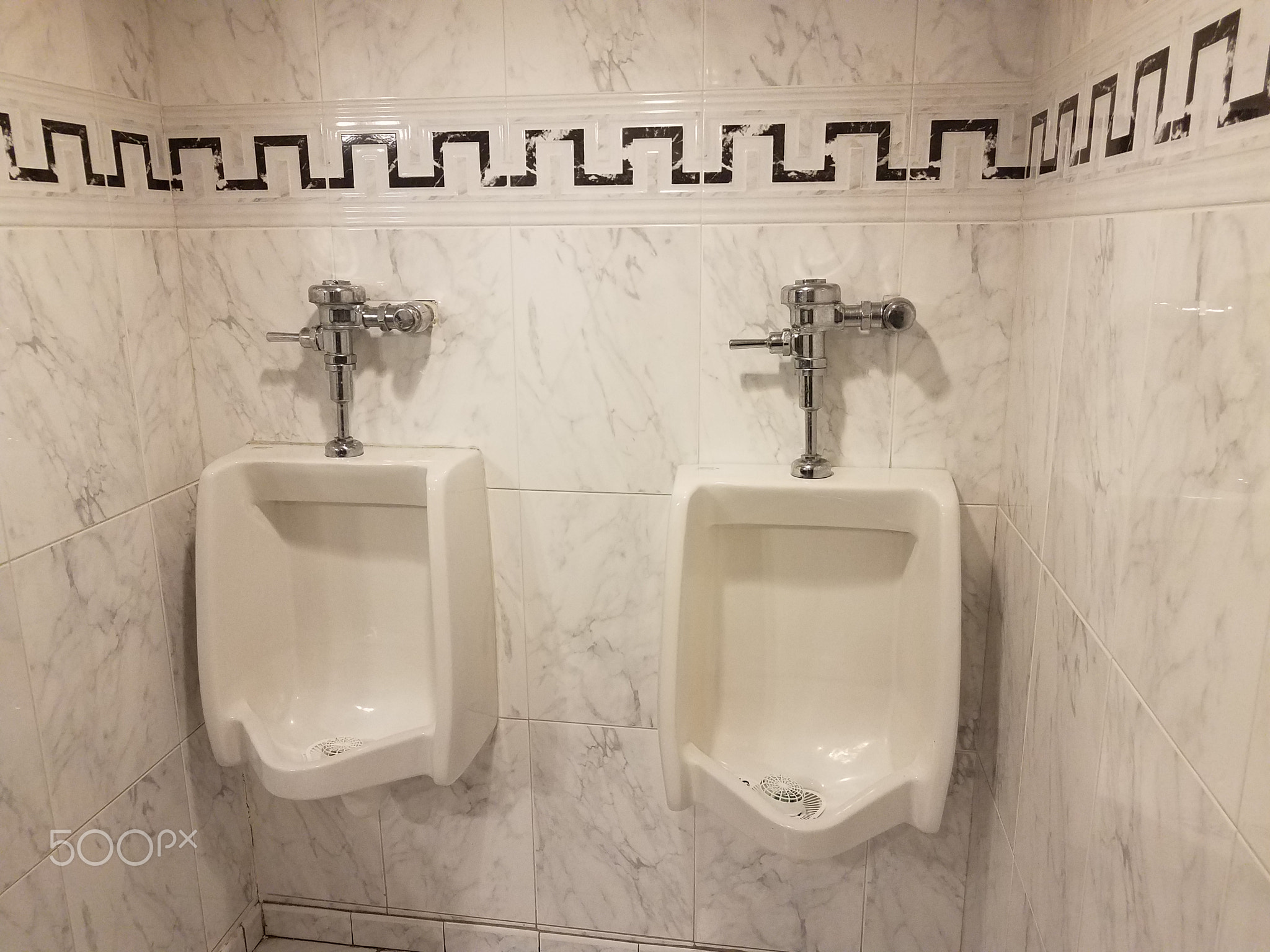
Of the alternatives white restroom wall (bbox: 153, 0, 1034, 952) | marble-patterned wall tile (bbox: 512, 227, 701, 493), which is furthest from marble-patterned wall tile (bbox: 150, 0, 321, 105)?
marble-patterned wall tile (bbox: 512, 227, 701, 493)

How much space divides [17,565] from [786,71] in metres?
1.23

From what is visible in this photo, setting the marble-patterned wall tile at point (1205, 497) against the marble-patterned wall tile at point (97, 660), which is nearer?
the marble-patterned wall tile at point (1205, 497)

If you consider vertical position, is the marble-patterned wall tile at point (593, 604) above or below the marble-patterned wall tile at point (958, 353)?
below

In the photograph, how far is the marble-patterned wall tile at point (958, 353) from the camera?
1.26 meters

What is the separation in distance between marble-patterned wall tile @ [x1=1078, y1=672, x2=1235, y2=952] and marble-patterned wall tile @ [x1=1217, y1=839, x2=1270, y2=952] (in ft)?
0.04

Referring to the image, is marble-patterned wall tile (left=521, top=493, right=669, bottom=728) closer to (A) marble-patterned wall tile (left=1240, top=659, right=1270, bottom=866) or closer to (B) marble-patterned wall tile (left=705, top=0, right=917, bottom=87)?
(B) marble-patterned wall tile (left=705, top=0, right=917, bottom=87)

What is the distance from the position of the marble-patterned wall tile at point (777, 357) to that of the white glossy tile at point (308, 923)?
1.14m

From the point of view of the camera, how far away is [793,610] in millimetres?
1382

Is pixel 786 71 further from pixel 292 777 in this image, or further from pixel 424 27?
pixel 292 777

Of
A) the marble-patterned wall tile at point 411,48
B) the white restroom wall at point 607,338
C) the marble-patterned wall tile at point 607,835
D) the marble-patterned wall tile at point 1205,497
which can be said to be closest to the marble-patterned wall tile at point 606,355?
the white restroom wall at point 607,338

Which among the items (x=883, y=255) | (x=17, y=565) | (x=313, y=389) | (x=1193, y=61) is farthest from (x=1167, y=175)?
(x=17, y=565)

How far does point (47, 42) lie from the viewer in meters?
1.17

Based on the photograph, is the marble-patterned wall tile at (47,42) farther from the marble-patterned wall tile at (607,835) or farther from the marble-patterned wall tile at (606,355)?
the marble-patterned wall tile at (607,835)

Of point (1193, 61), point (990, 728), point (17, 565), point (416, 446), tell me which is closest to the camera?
point (1193, 61)
